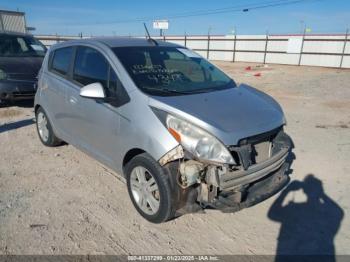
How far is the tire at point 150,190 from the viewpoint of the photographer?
2711 millimetres

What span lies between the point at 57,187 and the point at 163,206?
1675 mm

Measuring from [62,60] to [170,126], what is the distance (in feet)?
8.06

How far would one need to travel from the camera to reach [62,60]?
430cm

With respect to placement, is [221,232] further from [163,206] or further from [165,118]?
[165,118]

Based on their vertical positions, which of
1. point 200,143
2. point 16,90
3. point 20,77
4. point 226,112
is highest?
point 226,112

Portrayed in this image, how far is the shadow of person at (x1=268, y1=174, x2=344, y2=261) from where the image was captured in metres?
2.74

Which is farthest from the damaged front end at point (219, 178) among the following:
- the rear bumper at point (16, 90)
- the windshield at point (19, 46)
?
the windshield at point (19, 46)

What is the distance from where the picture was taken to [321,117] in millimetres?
7332

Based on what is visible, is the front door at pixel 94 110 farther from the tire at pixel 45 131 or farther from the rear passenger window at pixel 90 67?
the tire at pixel 45 131

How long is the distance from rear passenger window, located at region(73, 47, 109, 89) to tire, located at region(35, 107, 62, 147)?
4.24 feet

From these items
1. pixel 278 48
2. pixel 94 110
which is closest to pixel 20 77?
pixel 94 110

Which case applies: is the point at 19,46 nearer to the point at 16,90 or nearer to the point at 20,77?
the point at 20,77

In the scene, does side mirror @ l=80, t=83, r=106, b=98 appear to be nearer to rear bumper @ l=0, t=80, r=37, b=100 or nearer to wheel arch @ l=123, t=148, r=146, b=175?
wheel arch @ l=123, t=148, r=146, b=175

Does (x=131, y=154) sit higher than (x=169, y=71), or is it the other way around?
(x=169, y=71)
